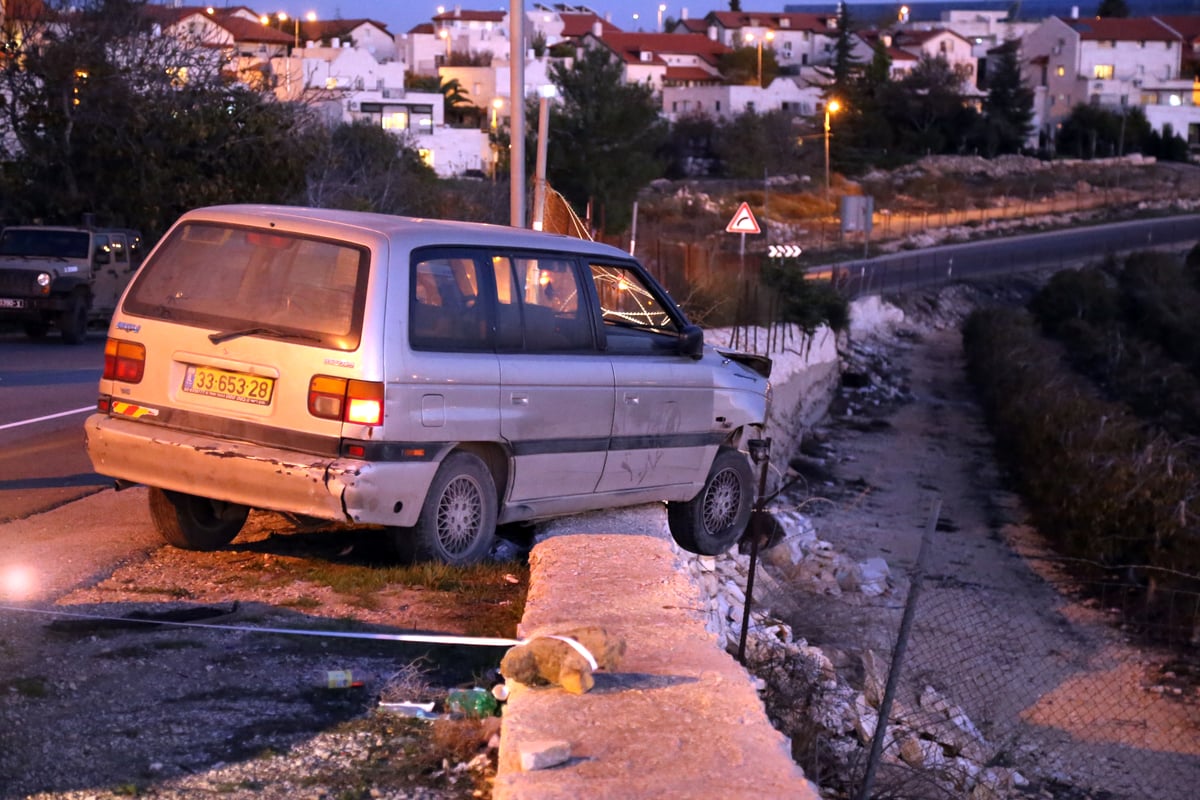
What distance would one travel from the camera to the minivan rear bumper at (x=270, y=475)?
6.40 metres

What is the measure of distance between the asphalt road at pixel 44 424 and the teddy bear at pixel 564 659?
188 inches

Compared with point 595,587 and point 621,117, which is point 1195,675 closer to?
point 595,587

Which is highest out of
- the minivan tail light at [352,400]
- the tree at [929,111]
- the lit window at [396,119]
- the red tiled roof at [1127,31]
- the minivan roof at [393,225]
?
the red tiled roof at [1127,31]

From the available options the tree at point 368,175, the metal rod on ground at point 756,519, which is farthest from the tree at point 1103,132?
the metal rod on ground at point 756,519

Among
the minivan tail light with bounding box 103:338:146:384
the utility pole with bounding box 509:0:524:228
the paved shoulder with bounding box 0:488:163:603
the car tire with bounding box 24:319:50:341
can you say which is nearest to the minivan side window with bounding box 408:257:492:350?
the minivan tail light with bounding box 103:338:146:384

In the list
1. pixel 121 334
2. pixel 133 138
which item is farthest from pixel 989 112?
pixel 121 334

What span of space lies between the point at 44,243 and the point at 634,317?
15.6 m

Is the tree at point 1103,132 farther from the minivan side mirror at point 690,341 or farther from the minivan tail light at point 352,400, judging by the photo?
the minivan tail light at point 352,400

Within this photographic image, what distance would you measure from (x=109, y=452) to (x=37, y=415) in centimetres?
673

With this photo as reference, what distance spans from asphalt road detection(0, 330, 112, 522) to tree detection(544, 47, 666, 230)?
28.6 metres

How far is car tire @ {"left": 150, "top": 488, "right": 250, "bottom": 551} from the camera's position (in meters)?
7.40

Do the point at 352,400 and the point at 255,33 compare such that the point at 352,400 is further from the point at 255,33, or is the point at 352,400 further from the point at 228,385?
the point at 255,33

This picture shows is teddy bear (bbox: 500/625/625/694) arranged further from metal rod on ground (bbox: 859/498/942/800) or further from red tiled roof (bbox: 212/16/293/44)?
red tiled roof (bbox: 212/16/293/44)

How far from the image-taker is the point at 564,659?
196 inches
